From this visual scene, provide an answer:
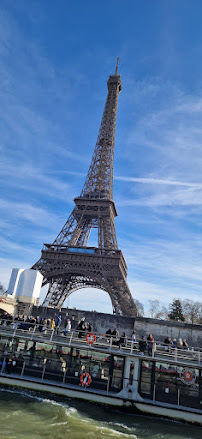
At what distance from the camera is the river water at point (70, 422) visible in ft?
31.8

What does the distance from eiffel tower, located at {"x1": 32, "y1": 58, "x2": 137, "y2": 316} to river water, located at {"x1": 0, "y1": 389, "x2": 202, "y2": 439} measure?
24.5 m

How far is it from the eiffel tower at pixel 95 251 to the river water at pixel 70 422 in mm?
24549

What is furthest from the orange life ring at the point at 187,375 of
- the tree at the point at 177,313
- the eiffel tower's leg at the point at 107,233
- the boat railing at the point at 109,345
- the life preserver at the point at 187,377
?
the tree at the point at 177,313

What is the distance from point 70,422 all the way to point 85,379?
3.10 meters

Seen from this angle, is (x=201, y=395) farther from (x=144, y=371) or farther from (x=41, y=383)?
(x=41, y=383)

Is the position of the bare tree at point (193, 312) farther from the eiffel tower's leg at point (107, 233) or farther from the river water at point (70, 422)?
the river water at point (70, 422)

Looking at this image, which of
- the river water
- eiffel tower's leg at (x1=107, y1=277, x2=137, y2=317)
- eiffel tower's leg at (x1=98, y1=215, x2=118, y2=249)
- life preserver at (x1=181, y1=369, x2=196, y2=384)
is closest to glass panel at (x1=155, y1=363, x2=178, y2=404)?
life preserver at (x1=181, y1=369, x2=196, y2=384)

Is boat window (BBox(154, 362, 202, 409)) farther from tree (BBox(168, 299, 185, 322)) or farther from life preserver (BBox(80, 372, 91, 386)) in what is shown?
tree (BBox(168, 299, 185, 322))

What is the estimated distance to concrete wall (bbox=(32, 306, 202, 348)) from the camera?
29.6m

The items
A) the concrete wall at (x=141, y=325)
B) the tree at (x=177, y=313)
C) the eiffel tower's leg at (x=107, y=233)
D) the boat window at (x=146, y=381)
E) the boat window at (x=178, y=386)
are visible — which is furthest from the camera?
the tree at (x=177, y=313)

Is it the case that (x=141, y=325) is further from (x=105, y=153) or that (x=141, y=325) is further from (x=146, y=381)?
(x=105, y=153)

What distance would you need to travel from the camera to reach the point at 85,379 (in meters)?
14.0

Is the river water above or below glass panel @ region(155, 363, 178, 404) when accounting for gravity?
below

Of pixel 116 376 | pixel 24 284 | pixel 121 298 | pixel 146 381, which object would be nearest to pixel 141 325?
pixel 121 298
